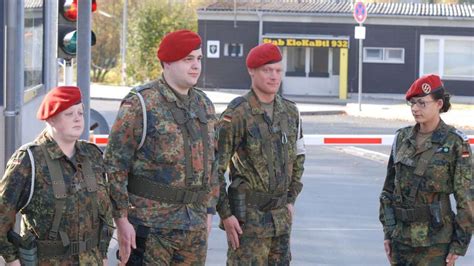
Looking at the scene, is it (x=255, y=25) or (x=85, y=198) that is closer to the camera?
(x=85, y=198)

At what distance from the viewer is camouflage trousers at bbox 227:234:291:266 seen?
6926 mm

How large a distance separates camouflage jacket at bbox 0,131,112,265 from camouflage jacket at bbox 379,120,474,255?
7.19 feet

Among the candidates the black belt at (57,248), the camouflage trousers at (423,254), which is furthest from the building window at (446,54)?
the black belt at (57,248)

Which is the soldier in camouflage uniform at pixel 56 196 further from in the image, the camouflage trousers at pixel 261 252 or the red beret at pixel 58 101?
the camouflage trousers at pixel 261 252

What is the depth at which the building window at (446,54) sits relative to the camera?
43.4 meters

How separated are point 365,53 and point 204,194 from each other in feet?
125

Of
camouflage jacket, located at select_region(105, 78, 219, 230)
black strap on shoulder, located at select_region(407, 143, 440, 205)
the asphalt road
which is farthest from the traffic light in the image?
black strap on shoulder, located at select_region(407, 143, 440, 205)

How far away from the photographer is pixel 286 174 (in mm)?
7047

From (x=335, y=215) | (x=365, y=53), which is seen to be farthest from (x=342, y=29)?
(x=335, y=215)

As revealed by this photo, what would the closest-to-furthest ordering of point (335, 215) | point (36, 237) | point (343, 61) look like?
point (36, 237), point (335, 215), point (343, 61)

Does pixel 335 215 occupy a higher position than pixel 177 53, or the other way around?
pixel 177 53

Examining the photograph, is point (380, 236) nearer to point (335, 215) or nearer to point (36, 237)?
point (335, 215)

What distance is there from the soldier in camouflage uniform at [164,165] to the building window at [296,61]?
3748cm

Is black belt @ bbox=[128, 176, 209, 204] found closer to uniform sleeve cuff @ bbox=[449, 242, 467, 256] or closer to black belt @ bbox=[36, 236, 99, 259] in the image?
black belt @ bbox=[36, 236, 99, 259]
